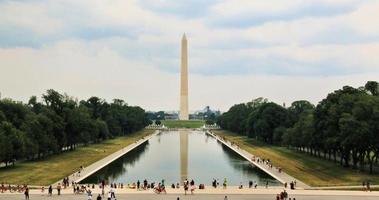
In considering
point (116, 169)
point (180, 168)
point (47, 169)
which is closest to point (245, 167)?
point (180, 168)

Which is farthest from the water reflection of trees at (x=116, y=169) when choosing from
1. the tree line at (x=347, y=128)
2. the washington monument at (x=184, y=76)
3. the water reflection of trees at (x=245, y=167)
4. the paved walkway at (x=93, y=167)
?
the washington monument at (x=184, y=76)

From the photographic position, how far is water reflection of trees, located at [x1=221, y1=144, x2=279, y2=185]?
5661 cm

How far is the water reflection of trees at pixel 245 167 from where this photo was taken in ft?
186

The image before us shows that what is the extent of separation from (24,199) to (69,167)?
25.4 metres

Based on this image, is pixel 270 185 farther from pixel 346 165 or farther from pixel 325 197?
pixel 346 165

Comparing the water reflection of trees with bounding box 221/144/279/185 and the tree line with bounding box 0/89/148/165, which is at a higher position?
the tree line with bounding box 0/89/148/165

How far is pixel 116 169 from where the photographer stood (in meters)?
65.9

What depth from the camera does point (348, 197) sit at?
4228cm

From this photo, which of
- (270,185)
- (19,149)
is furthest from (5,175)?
(270,185)

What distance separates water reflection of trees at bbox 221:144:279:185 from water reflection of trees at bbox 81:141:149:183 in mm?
12616

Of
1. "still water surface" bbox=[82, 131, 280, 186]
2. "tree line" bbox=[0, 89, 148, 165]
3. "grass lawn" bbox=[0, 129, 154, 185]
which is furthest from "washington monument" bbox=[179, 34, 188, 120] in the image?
"grass lawn" bbox=[0, 129, 154, 185]

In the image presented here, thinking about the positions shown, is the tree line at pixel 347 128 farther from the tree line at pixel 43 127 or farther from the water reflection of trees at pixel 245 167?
the tree line at pixel 43 127

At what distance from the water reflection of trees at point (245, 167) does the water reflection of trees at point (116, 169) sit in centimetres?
1262

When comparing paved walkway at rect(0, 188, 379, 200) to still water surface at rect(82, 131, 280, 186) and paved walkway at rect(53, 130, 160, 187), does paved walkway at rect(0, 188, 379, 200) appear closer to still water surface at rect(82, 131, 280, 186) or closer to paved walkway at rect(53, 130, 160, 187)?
paved walkway at rect(53, 130, 160, 187)
